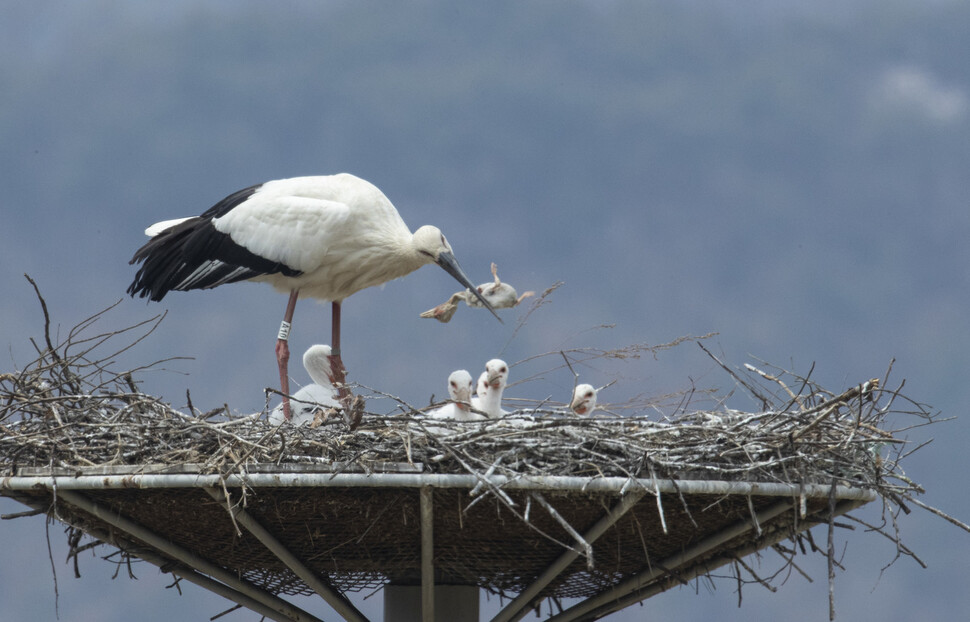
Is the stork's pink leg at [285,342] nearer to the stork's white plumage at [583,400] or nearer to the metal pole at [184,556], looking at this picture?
the metal pole at [184,556]

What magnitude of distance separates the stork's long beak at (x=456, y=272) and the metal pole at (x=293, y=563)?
2641mm

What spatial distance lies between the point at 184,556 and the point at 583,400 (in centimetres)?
309

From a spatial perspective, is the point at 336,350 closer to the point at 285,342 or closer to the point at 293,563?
the point at 285,342

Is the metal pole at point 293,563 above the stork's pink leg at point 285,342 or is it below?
below

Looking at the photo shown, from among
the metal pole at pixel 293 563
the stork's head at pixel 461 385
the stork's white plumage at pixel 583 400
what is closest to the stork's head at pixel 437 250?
the stork's white plumage at pixel 583 400

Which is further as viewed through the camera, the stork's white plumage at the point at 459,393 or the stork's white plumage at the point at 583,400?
the stork's white plumage at the point at 583,400

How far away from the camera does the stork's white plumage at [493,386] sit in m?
11.0

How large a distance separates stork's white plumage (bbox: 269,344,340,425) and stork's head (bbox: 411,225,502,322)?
4.01ft

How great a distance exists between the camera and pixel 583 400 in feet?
37.0

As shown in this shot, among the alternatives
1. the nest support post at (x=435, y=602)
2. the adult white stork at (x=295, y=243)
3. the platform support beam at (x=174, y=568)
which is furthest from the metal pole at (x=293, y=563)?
the adult white stork at (x=295, y=243)

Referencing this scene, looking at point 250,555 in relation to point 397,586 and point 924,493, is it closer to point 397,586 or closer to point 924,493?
point 397,586

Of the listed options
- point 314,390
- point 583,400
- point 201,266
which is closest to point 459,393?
point 583,400

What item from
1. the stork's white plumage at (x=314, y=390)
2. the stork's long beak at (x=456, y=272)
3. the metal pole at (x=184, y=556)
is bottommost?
the metal pole at (x=184, y=556)

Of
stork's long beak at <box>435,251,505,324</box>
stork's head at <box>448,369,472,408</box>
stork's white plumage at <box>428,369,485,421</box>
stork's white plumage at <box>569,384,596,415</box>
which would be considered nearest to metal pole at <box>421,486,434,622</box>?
stork's white plumage at <box>428,369,485,421</box>
